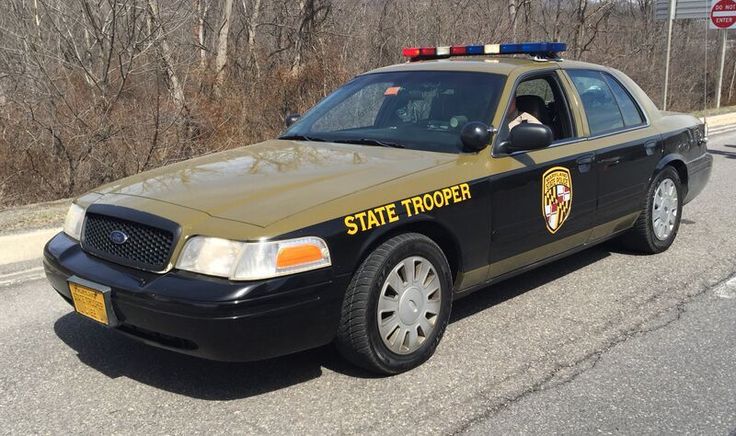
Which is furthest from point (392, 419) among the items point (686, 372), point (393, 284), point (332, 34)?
point (332, 34)

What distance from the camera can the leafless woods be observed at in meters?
9.08

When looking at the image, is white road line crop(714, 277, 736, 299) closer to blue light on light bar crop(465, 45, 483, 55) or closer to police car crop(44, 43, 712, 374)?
police car crop(44, 43, 712, 374)

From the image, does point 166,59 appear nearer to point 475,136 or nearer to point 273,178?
point 273,178

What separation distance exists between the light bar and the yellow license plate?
3.01 meters

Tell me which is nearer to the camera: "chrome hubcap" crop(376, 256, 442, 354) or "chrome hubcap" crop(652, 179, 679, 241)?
"chrome hubcap" crop(376, 256, 442, 354)

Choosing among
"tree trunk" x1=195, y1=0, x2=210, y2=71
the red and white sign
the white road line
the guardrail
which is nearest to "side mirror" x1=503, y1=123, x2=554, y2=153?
the white road line

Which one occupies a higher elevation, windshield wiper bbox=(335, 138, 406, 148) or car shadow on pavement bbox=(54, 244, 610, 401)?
windshield wiper bbox=(335, 138, 406, 148)

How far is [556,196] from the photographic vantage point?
15.0ft

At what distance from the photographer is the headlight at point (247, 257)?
3.11m

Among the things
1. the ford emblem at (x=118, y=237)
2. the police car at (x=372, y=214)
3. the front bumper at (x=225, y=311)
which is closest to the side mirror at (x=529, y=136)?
the police car at (x=372, y=214)

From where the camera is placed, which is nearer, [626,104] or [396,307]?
[396,307]

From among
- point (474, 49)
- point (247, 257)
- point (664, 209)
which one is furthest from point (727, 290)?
point (247, 257)

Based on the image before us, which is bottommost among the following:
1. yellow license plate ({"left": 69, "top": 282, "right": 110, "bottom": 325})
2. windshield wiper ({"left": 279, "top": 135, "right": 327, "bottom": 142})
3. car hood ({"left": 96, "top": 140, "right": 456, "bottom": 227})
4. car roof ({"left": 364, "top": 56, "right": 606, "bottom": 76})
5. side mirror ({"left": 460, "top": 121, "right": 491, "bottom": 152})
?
yellow license plate ({"left": 69, "top": 282, "right": 110, "bottom": 325})

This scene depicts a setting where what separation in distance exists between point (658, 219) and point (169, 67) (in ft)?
23.3
